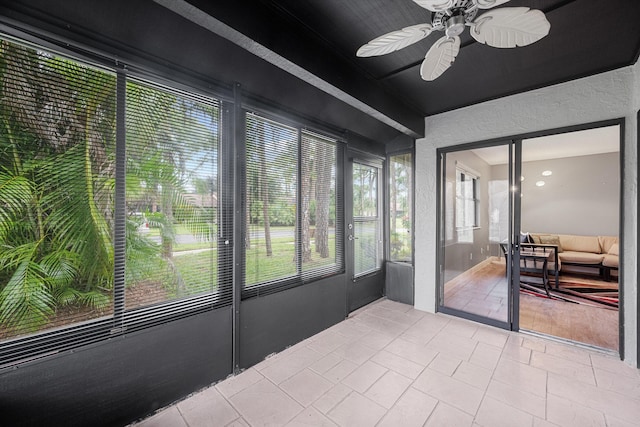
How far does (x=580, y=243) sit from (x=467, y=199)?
8.03 ft

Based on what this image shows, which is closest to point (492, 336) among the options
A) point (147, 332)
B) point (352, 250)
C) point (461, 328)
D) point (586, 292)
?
point (461, 328)

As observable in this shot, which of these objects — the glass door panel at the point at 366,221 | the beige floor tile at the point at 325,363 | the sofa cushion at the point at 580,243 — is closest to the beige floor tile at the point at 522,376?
the beige floor tile at the point at 325,363

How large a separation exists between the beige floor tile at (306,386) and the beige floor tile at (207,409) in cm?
42

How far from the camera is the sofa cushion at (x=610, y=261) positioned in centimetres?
362

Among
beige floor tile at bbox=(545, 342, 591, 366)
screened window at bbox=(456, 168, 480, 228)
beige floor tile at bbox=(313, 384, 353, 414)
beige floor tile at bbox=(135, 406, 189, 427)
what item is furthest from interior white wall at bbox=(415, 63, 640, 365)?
beige floor tile at bbox=(135, 406, 189, 427)

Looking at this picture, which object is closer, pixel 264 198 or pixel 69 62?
pixel 69 62

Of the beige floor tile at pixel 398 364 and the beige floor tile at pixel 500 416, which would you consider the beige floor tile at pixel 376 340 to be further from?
the beige floor tile at pixel 500 416

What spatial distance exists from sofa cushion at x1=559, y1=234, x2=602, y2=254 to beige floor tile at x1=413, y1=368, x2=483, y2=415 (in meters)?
3.98

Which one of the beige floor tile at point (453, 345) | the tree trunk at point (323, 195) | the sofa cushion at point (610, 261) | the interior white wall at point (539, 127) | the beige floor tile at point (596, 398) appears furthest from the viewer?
the sofa cushion at point (610, 261)

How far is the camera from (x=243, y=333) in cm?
225

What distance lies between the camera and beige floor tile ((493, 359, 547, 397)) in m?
2.03

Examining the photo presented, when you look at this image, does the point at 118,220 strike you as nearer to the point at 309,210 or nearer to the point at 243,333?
the point at 243,333

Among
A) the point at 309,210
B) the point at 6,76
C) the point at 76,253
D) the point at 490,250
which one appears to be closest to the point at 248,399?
the point at 76,253

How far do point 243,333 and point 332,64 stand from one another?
2.40 m
